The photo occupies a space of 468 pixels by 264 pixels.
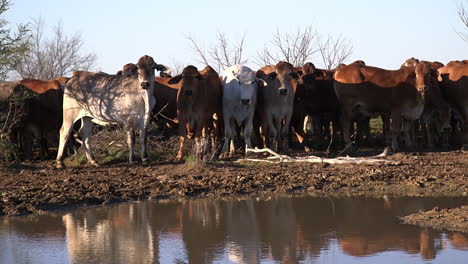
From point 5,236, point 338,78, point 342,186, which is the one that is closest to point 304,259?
point 5,236

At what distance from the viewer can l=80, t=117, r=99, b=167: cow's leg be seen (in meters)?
17.0

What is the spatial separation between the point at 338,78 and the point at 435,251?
34.2ft

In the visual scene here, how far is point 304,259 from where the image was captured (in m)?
8.73

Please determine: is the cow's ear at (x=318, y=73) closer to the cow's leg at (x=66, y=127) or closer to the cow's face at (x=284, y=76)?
the cow's face at (x=284, y=76)

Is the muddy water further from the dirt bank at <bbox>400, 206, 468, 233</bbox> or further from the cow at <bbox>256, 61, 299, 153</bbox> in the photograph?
the cow at <bbox>256, 61, 299, 153</bbox>

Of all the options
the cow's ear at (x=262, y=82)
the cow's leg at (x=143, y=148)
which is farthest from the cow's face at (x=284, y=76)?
the cow's leg at (x=143, y=148)

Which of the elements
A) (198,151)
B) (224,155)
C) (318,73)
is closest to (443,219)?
(198,151)

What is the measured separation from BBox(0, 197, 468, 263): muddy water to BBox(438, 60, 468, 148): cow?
23.6 ft

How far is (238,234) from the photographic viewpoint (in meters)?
10.1

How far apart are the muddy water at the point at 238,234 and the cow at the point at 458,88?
23.6 ft

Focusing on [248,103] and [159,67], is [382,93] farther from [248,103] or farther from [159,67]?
[159,67]

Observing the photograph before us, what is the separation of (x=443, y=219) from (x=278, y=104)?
813cm

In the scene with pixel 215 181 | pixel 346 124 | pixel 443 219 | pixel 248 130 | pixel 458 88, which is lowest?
pixel 443 219

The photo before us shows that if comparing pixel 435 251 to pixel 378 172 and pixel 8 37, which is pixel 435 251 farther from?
pixel 8 37
